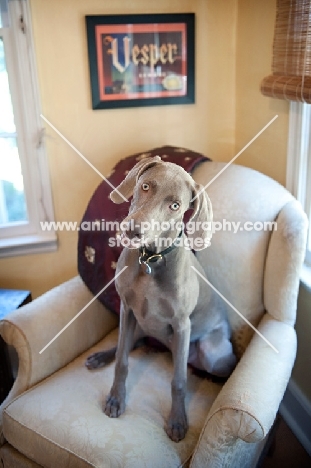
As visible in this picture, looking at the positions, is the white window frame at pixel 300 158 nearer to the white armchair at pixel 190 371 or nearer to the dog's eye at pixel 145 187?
the white armchair at pixel 190 371

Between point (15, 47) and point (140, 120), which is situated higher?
point (15, 47)

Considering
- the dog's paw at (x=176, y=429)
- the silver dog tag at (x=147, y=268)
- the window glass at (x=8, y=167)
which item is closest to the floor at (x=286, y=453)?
the dog's paw at (x=176, y=429)

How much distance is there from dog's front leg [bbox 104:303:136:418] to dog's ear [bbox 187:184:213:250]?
0.34m

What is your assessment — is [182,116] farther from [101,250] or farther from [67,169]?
[101,250]

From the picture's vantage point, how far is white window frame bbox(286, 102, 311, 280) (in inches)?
61.1

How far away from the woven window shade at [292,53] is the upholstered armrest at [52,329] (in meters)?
1.03

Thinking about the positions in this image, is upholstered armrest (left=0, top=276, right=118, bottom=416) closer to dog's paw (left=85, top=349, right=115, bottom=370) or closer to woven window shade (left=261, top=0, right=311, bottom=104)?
dog's paw (left=85, top=349, right=115, bottom=370)

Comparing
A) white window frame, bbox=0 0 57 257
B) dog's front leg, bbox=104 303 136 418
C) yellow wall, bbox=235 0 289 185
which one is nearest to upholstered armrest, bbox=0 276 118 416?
dog's front leg, bbox=104 303 136 418

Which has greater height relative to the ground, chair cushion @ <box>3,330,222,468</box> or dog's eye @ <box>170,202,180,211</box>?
dog's eye @ <box>170,202,180,211</box>

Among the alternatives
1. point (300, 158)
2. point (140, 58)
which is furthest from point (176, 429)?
point (140, 58)

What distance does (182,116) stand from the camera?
1982 mm

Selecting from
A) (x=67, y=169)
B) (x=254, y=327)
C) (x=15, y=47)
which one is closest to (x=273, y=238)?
(x=254, y=327)

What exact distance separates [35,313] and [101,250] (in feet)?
1.19

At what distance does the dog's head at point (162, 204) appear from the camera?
99 centimetres
